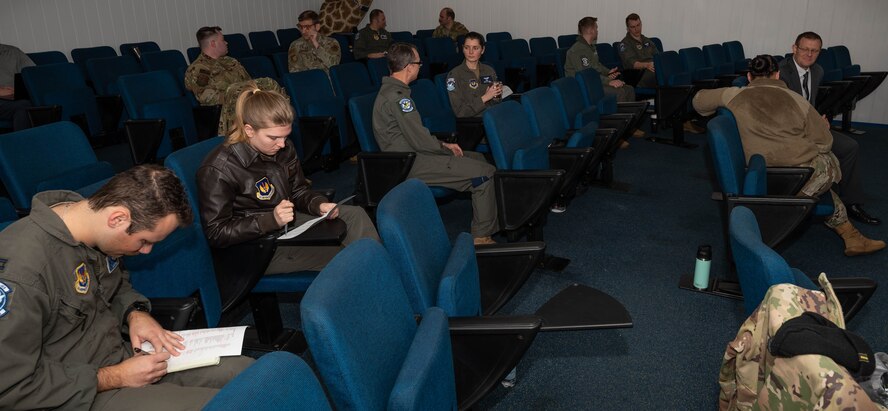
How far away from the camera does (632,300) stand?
302cm

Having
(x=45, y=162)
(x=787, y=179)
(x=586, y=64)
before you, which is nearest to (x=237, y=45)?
(x=586, y=64)

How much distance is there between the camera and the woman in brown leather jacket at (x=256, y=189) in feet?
7.53

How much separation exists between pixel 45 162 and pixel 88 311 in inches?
53.2

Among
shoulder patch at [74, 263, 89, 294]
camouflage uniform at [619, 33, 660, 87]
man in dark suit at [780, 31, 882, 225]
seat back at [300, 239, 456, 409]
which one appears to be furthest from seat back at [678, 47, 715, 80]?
shoulder patch at [74, 263, 89, 294]

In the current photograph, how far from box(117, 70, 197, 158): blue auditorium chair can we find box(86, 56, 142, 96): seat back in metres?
1.16

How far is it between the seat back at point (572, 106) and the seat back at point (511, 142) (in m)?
0.82

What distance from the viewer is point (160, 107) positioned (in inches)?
177

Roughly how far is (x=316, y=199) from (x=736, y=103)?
231 centimetres

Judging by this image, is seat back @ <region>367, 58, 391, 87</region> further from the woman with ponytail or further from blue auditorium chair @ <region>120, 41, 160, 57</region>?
the woman with ponytail

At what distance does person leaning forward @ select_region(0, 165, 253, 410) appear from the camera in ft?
4.31

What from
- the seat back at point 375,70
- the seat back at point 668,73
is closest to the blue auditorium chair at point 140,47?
the seat back at point 375,70

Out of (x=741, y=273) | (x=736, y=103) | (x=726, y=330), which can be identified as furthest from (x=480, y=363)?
(x=736, y=103)

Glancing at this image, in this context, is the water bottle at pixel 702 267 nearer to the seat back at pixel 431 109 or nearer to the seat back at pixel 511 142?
the seat back at pixel 511 142

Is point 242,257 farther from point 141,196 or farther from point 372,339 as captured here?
point 372,339
